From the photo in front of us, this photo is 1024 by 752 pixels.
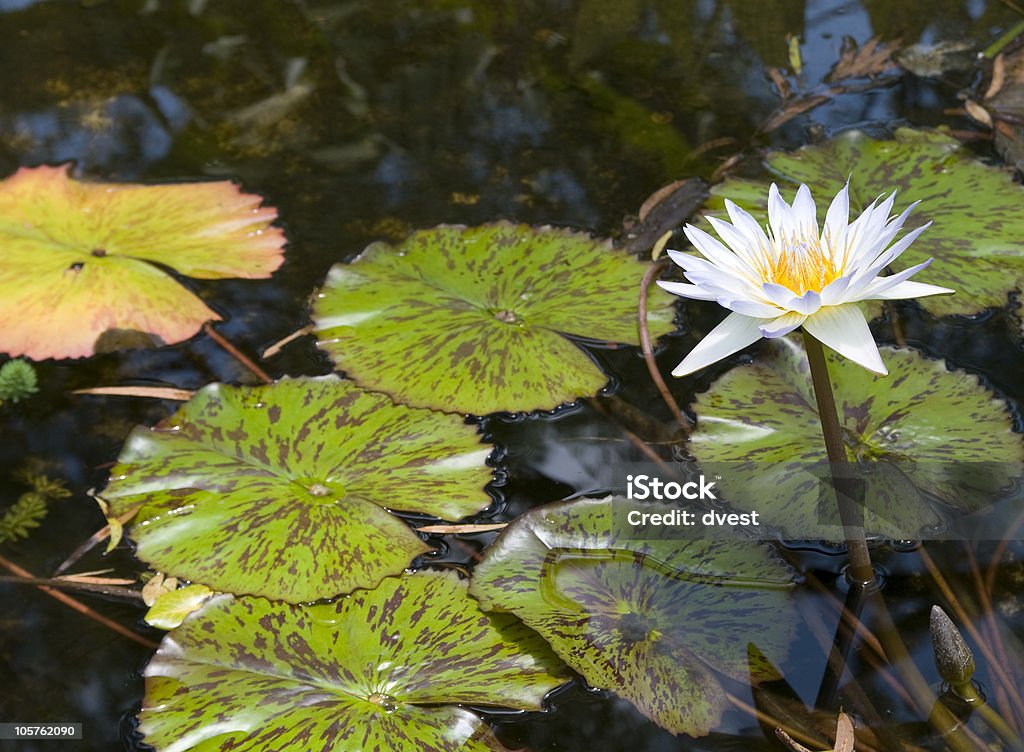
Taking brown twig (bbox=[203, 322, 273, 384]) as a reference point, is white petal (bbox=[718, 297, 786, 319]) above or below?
above

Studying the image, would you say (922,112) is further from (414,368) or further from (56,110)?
(56,110)

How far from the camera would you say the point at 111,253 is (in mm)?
2314

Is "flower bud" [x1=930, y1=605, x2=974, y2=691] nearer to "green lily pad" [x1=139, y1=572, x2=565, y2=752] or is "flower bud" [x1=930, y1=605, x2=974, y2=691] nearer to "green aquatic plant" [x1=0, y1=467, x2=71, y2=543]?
"green lily pad" [x1=139, y1=572, x2=565, y2=752]

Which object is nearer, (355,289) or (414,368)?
(414,368)

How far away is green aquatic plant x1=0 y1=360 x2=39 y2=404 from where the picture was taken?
2.04 metres

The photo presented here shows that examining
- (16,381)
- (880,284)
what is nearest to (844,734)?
(880,284)

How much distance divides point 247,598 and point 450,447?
0.47 metres

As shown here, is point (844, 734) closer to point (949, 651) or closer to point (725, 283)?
point (949, 651)

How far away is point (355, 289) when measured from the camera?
220cm

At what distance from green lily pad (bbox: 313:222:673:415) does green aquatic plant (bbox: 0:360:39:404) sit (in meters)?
0.60

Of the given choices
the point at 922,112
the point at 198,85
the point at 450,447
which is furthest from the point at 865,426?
the point at 198,85

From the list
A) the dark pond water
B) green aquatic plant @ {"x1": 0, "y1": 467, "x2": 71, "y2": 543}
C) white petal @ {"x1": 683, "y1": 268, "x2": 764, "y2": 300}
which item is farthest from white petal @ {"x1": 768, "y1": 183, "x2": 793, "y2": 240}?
green aquatic plant @ {"x1": 0, "y1": 467, "x2": 71, "y2": 543}

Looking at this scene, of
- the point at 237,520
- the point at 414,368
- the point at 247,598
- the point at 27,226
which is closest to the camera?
the point at 247,598

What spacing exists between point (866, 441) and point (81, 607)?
1.40m
